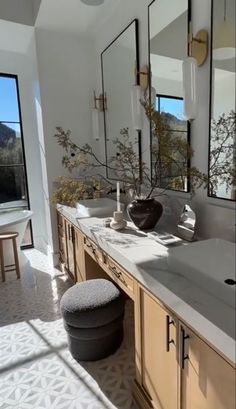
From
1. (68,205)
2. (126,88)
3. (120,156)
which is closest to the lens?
(126,88)

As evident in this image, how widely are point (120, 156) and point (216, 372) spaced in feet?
7.30

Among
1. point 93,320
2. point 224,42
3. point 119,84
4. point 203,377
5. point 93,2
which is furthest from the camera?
point 119,84

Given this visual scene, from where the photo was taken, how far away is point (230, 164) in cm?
150

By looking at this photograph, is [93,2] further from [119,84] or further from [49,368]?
[49,368]

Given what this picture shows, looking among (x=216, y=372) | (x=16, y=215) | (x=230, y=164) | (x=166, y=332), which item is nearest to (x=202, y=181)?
(x=230, y=164)

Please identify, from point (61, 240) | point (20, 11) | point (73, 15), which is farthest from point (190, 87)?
point (20, 11)

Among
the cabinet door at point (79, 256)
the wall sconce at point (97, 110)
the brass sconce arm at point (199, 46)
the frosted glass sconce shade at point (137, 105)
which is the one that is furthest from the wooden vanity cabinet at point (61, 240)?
the brass sconce arm at point (199, 46)

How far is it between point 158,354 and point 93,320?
24.9 inches

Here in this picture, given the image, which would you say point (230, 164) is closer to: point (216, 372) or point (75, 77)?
point (216, 372)

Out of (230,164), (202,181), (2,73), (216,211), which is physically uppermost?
(2,73)

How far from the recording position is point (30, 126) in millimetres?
4109

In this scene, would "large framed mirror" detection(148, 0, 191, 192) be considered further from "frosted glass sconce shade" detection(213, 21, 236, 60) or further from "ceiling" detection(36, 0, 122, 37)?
"ceiling" detection(36, 0, 122, 37)

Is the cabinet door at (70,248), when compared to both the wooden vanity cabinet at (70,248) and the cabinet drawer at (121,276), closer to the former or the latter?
the wooden vanity cabinet at (70,248)

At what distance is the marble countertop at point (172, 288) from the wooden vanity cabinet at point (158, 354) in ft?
0.37
